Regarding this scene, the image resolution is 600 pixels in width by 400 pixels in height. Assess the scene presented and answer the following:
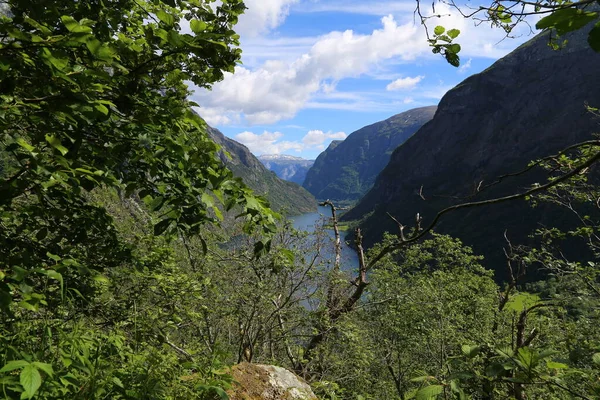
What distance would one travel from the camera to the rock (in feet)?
14.4

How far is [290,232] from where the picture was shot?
510 inches

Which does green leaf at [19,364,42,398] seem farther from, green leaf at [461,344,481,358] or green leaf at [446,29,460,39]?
green leaf at [446,29,460,39]

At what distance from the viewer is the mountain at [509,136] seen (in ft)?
397

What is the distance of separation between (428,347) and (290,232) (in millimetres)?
7705

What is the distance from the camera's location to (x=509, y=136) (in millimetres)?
168625

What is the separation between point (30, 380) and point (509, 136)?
19594 cm

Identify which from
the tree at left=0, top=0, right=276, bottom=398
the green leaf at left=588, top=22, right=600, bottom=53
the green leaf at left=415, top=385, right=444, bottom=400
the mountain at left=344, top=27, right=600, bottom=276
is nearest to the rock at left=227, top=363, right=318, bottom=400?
the tree at left=0, top=0, right=276, bottom=398

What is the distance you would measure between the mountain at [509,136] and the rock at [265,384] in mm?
107832

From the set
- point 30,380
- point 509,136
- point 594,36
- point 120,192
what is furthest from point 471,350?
point 509,136

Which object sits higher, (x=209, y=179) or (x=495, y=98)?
(x=495, y=98)

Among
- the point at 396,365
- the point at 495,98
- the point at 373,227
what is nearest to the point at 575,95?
the point at 495,98

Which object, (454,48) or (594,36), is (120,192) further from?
(594,36)

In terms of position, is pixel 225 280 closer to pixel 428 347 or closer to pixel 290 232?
pixel 290 232

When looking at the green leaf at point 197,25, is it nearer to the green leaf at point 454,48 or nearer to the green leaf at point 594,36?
the green leaf at point 454,48
